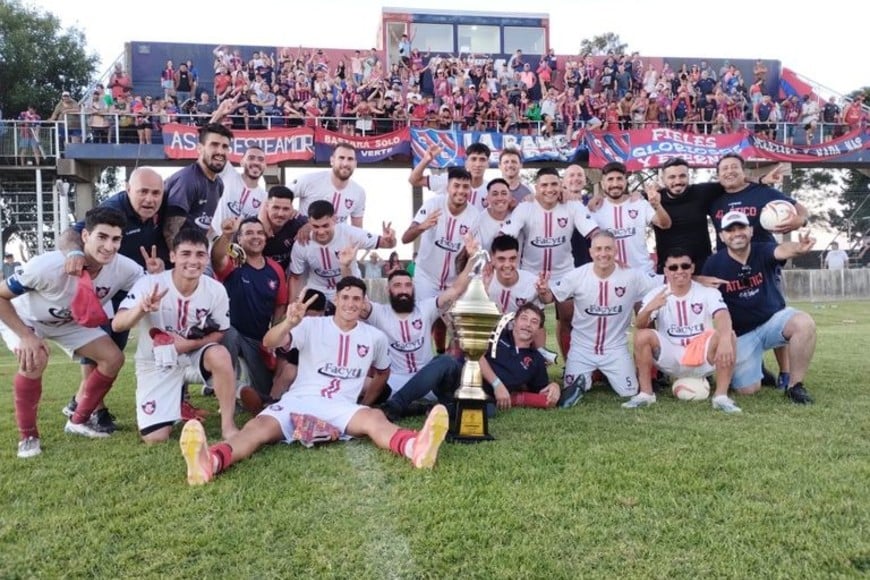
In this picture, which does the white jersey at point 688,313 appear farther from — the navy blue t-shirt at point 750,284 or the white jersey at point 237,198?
the white jersey at point 237,198

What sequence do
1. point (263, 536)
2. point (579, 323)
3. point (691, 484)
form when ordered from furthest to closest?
point (579, 323), point (691, 484), point (263, 536)

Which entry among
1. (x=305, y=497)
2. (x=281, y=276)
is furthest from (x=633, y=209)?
(x=305, y=497)

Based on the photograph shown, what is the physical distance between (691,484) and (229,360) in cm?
295

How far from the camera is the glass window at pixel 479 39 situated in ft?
80.8

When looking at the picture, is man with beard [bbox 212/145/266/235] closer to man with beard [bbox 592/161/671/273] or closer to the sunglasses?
man with beard [bbox 592/161/671/273]

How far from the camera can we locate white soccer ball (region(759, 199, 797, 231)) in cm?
573

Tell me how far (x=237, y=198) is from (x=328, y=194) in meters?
0.86

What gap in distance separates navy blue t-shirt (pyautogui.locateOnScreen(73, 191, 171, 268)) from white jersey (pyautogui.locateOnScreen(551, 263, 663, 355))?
3.37 meters

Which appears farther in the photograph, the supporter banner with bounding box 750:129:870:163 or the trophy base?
the supporter banner with bounding box 750:129:870:163

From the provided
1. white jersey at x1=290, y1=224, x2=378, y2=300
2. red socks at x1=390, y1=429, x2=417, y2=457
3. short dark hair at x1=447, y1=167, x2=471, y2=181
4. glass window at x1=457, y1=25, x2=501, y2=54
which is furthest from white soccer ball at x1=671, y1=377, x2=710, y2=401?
glass window at x1=457, y1=25, x2=501, y2=54

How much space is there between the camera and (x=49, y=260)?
14.0ft

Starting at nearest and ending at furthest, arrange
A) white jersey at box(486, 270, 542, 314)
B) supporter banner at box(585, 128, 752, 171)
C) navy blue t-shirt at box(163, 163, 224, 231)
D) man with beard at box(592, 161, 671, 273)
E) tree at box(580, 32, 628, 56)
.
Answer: navy blue t-shirt at box(163, 163, 224, 231)
white jersey at box(486, 270, 542, 314)
man with beard at box(592, 161, 671, 273)
supporter banner at box(585, 128, 752, 171)
tree at box(580, 32, 628, 56)

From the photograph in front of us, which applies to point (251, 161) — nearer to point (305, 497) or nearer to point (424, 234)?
point (424, 234)

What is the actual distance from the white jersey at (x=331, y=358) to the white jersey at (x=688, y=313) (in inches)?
100
